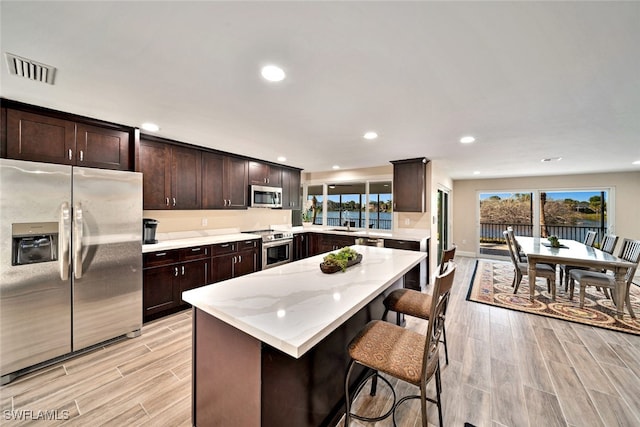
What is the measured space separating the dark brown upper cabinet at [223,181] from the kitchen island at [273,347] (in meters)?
2.53

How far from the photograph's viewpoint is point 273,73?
1.69 m

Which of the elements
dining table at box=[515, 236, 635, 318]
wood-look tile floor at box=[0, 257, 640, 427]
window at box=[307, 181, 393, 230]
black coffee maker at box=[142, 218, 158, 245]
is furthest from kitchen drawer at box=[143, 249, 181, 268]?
dining table at box=[515, 236, 635, 318]

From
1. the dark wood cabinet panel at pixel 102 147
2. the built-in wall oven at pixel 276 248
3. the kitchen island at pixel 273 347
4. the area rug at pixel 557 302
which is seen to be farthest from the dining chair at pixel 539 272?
the dark wood cabinet panel at pixel 102 147

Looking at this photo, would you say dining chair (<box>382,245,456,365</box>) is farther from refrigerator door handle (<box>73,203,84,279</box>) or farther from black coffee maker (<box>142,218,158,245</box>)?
black coffee maker (<box>142,218,158,245</box>)

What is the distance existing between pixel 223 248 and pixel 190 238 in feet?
1.92

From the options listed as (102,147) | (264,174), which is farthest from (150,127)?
(264,174)

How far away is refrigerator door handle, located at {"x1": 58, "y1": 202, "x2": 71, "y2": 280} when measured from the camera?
2211 millimetres

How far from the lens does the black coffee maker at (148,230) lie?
3199mm

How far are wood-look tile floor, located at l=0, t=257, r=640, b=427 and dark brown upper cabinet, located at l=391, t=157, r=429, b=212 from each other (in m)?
2.26

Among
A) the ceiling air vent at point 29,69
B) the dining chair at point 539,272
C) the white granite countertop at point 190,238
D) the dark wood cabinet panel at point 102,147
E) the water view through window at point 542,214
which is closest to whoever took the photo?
the ceiling air vent at point 29,69

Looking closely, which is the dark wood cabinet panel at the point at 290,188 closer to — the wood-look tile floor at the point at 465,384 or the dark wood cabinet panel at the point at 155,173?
the dark wood cabinet panel at the point at 155,173

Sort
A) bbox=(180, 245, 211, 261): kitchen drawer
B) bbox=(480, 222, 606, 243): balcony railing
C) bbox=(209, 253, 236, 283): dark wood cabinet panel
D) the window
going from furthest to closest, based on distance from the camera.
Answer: bbox=(480, 222, 606, 243): balcony railing
the window
bbox=(209, 253, 236, 283): dark wood cabinet panel
bbox=(180, 245, 211, 261): kitchen drawer

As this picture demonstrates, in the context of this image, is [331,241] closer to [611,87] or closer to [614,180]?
[611,87]

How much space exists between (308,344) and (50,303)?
2.61 metres
